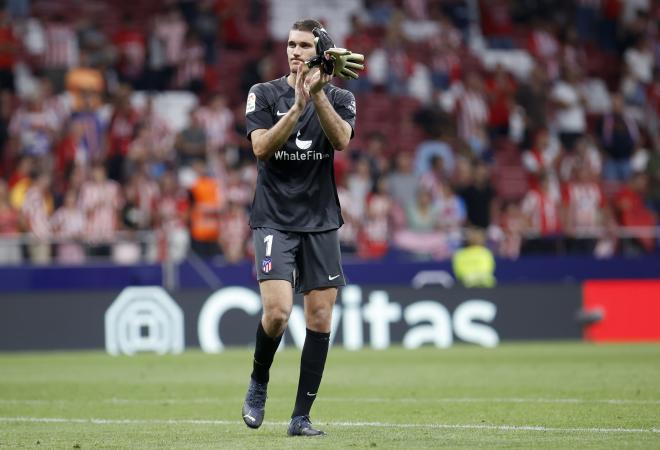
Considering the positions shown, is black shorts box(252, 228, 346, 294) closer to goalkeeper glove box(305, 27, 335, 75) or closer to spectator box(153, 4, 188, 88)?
goalkeeper glove box(305, 27, 335, 75)

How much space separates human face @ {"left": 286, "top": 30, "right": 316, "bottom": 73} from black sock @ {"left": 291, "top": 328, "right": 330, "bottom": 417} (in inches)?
64.1

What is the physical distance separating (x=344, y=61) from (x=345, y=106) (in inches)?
23.5

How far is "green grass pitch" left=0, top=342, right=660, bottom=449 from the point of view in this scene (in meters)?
7.61

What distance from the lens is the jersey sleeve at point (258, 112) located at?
7828mm

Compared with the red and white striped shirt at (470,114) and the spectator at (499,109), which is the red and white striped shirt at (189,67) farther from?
the spectator at (499,109)

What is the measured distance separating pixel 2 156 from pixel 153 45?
3.89 meters

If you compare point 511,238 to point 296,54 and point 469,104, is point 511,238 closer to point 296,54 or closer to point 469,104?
point 469,104

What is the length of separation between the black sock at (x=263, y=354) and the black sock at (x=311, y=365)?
0.62ft

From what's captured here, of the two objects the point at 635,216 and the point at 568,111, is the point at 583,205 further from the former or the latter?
the point at 568,111

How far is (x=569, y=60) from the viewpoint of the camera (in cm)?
2633

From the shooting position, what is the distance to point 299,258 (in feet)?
26.2

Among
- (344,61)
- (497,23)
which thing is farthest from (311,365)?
(497,23)

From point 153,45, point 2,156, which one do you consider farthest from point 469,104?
point 2,156

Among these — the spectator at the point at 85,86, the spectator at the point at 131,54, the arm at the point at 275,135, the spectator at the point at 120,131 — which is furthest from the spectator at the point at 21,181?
the arm at the point at 275,135
